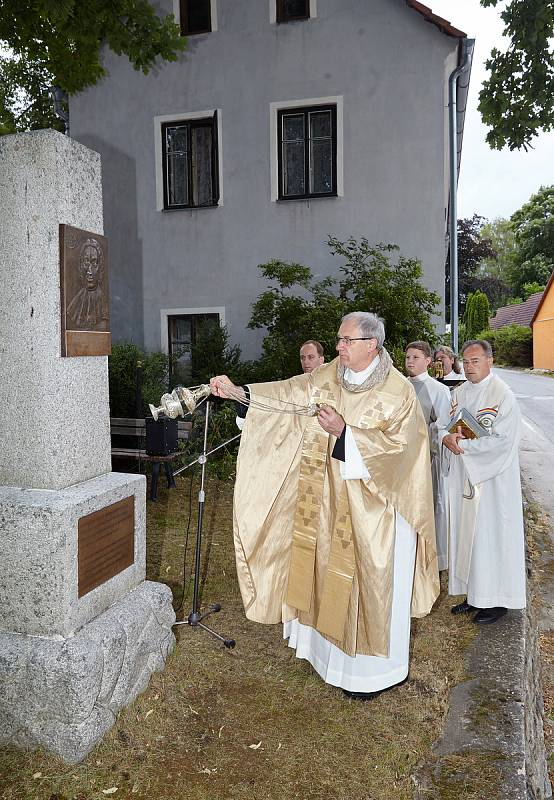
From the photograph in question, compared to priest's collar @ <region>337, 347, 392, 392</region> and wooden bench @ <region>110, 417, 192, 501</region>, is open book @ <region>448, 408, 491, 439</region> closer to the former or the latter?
priest's collar @ <region>337, 347, 392, 392</region>

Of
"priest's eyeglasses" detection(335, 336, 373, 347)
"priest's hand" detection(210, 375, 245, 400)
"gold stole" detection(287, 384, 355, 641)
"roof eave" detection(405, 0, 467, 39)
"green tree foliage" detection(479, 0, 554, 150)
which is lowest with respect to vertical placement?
"gold stole" detection(287, 384, 355, 641)

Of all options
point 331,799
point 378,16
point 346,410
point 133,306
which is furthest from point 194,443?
point 378,16

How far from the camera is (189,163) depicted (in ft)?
39.3

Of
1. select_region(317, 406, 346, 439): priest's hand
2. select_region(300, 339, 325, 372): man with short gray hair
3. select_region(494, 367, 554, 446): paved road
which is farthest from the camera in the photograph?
select_region(494, 367, 554, 446): paved road

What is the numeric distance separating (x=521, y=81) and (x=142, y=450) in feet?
21.5

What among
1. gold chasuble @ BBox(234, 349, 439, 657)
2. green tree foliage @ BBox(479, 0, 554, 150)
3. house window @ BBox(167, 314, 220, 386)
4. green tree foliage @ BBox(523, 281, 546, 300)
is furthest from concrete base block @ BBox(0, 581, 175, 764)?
green tree foliage @ BBox(523, 281, 546, 300)

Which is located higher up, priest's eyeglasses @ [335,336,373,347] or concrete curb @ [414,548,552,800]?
priest's eyeglasses @ [335,336,373,347]

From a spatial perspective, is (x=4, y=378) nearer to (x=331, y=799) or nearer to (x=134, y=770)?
(x=134, y=770)

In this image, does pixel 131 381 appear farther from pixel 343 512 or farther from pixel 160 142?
pixel 343 512

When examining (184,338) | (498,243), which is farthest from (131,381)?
(498,243)

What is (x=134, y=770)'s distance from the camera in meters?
3.13

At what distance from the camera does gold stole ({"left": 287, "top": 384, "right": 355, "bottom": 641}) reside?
12.1 ft

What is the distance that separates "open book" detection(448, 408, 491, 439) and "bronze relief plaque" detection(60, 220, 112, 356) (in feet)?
8.57

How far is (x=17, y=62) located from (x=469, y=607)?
15.2 meters
